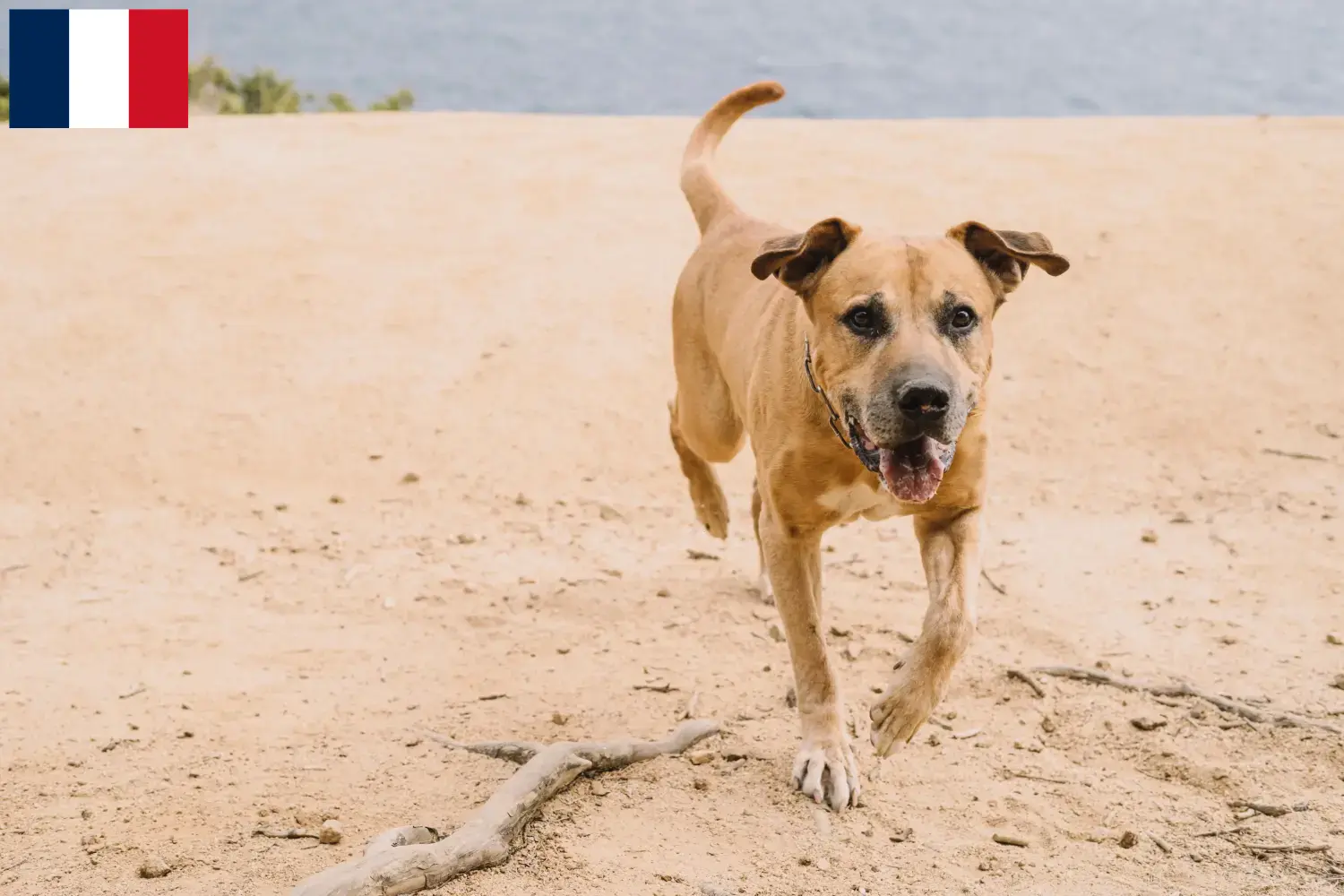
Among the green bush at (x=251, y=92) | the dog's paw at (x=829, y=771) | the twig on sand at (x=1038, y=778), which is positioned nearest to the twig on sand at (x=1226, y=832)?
the twig on sand at (x=1038, y=778)

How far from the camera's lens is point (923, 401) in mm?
3496

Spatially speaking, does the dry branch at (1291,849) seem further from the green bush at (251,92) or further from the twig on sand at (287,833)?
the green bush at (251,92)

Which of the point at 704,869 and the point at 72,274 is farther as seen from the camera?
the point at 72,274

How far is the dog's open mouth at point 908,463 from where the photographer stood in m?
3.67

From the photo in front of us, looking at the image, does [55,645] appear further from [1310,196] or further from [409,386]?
[1310,196]

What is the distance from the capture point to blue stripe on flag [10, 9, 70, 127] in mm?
9945

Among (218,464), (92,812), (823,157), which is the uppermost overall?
(823,157)

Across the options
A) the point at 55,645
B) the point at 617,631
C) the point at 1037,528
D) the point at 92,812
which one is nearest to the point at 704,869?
the point at 92,812

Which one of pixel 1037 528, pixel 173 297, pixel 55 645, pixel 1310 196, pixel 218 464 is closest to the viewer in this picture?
pixel 55 645

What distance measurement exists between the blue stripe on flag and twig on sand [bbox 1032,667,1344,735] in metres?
8.40

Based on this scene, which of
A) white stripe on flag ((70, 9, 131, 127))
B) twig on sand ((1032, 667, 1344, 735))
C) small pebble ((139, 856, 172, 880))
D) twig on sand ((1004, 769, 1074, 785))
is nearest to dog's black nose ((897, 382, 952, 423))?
twig on sand ((1004, 769, 1074, 785))

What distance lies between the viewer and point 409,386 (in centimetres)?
841

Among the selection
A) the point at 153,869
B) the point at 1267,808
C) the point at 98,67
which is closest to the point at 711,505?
the point at 1267,808

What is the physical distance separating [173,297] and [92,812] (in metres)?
6.12
